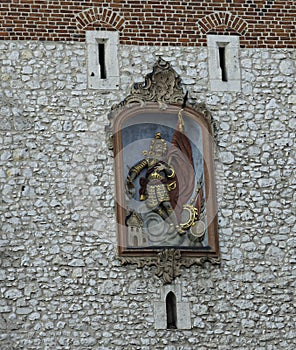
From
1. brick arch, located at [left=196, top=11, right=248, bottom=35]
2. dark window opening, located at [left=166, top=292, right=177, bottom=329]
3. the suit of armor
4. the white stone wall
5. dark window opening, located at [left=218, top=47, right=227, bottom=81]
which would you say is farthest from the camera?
brick arch, located at [left=196, top=11, right=248, bottom=35]

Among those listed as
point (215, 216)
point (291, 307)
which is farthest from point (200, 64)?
point (291, 307)

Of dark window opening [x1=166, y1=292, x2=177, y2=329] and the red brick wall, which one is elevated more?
the red brick wall

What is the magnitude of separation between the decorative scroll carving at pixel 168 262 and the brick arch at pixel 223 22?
126 inches

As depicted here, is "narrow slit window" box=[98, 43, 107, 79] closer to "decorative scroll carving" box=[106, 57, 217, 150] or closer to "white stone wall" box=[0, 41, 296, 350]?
"white stone wall" box=[0, 41, 296, 350]

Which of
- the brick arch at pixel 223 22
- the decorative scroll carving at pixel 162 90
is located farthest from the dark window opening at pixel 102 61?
the brick arch at pixel 223 22

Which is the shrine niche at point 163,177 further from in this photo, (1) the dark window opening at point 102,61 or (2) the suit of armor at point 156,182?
(1) the dark window opening at point 102,61

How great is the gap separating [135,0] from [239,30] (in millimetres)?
1493

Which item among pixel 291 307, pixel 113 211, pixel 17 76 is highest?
pixel 17 76

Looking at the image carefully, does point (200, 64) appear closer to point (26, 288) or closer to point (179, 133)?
point (179, 133)

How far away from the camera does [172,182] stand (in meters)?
22.0

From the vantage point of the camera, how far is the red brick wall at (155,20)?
22.0 m

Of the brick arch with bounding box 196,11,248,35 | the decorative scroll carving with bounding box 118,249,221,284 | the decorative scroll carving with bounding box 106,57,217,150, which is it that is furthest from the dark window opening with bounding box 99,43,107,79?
the decorative scroll carving with bounding box 118,249,221,284

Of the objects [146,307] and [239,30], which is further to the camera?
[239,30]

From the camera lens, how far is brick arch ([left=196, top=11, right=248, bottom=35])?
73.8 feet
